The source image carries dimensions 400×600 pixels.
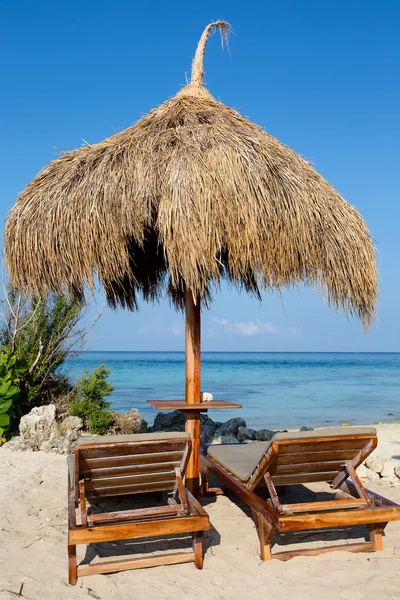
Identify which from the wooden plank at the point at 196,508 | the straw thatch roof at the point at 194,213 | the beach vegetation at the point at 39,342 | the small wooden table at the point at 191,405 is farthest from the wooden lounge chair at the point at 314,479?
the beach vegetation at the point at 39,342

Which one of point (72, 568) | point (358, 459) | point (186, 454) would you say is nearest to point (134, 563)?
point (72, 568)

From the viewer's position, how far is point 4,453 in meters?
5.48

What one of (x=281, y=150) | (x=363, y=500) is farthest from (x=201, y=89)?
(x=363, y=500)

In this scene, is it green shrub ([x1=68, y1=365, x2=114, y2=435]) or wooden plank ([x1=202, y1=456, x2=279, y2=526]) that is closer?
wooden plank ([x1=202, y1=456, x2=279, y2=526])

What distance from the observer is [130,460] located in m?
3.16

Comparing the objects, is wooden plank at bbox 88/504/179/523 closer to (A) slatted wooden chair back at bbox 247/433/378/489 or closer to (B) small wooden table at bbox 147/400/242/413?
(A) slatted wooden chair back at bbox 247/433/378/489

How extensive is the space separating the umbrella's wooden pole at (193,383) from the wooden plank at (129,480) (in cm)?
90

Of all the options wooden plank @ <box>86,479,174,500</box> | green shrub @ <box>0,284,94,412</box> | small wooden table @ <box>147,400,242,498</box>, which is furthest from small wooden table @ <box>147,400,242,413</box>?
green shrub @ <box>0,284,94,412</box>

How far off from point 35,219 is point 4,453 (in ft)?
8.74

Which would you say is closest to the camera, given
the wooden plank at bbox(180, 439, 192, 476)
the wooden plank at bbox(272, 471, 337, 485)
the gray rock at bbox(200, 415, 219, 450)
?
the wooden plank at bbox(180, 439, 192, 476)

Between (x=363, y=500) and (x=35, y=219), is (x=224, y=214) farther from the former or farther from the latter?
(x=363, y=500)

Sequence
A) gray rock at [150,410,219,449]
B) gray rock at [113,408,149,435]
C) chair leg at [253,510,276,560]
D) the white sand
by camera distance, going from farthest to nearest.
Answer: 1. gray rock at [150,410,219,449]
2. gray rock at [113,408,149,435]
3. chair leg at [253,510,276,560]
4. the white sand

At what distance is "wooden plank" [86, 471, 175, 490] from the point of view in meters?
3.22

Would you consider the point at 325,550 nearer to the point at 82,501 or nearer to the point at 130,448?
the point at 130,448
